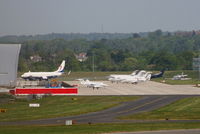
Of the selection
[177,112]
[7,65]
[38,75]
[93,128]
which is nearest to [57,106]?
[177,112]

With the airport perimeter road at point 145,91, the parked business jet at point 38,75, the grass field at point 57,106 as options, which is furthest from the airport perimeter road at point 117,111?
the parked business jet at point 38,75

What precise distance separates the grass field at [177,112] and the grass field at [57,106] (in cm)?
982

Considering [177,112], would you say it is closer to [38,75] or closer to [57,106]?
[57,106]

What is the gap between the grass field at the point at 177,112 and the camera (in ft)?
255

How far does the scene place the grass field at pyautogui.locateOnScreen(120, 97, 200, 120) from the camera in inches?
3058

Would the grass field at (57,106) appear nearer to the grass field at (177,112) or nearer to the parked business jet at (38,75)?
the grass field at (177,112)

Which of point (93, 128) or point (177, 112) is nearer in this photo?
point (93, 128)

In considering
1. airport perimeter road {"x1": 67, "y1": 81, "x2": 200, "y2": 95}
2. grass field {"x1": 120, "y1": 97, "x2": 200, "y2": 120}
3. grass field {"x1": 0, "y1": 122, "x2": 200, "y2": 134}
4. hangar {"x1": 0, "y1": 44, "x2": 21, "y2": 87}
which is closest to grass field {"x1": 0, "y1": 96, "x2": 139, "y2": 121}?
grass field {"x1": 120, "y1": 97, "x2": 200, "y2": 120}

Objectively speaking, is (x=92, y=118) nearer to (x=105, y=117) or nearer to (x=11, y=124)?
(x=105, y=117)

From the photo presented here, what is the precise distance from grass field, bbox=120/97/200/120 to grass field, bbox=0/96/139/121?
9.82m

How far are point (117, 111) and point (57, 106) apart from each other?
40.1 feet

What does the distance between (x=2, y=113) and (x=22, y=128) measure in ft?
59.8

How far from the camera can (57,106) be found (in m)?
92.9

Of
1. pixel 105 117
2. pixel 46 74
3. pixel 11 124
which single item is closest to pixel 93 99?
pixel 105 117
